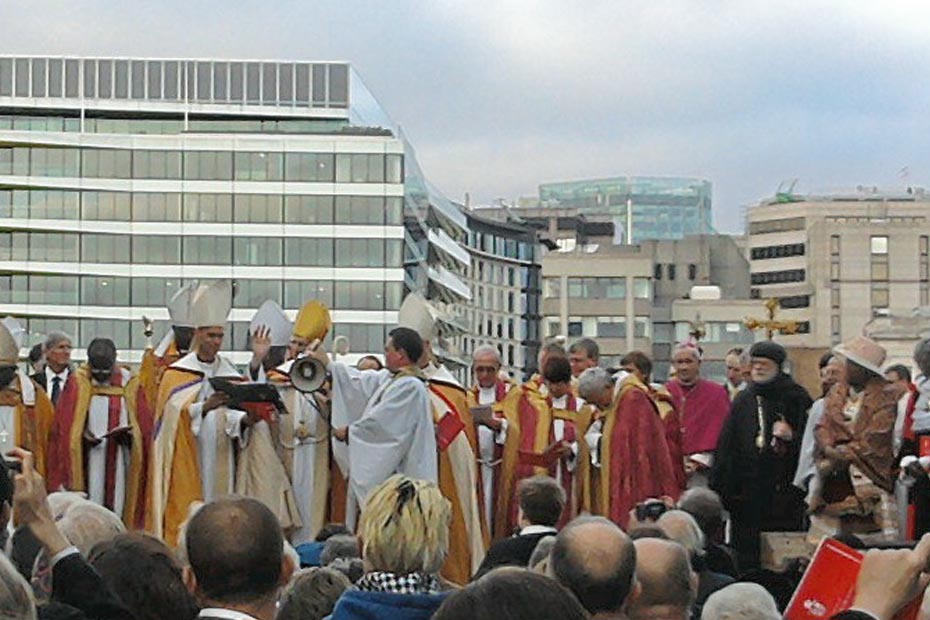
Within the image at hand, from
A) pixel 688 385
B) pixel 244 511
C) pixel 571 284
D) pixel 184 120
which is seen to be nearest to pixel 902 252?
pixel 571 284

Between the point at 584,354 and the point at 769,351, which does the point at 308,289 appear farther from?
the point at 769,351

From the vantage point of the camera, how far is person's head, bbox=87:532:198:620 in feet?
22.1

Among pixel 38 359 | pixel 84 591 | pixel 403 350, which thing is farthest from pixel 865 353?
pixel 38 359

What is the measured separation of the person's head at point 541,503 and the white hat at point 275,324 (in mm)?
7031

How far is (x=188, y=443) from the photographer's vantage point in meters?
15.7

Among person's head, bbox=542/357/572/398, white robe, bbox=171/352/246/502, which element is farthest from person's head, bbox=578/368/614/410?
white robe, bbox=171/352/246/502

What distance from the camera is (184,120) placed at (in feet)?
330

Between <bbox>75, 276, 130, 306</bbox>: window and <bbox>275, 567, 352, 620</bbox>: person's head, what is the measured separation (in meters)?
90.0

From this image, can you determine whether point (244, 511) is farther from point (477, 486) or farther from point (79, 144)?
point (79, 144)

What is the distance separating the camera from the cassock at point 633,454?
51.7 feet

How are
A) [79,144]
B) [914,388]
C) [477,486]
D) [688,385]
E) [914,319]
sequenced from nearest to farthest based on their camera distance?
[914,388] → [477,486] → [688,385] → [914,319] → [79,144]

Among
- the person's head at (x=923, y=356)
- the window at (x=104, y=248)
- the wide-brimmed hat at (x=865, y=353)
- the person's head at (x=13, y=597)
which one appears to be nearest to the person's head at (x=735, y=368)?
the wide-brimmed hat at (x=865, y=353)

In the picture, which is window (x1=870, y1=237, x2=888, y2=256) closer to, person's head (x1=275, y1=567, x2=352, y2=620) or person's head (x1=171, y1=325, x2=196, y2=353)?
person's head (x1=171, y1=325, x2=196, y2=353)

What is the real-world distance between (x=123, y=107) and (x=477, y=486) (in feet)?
285
